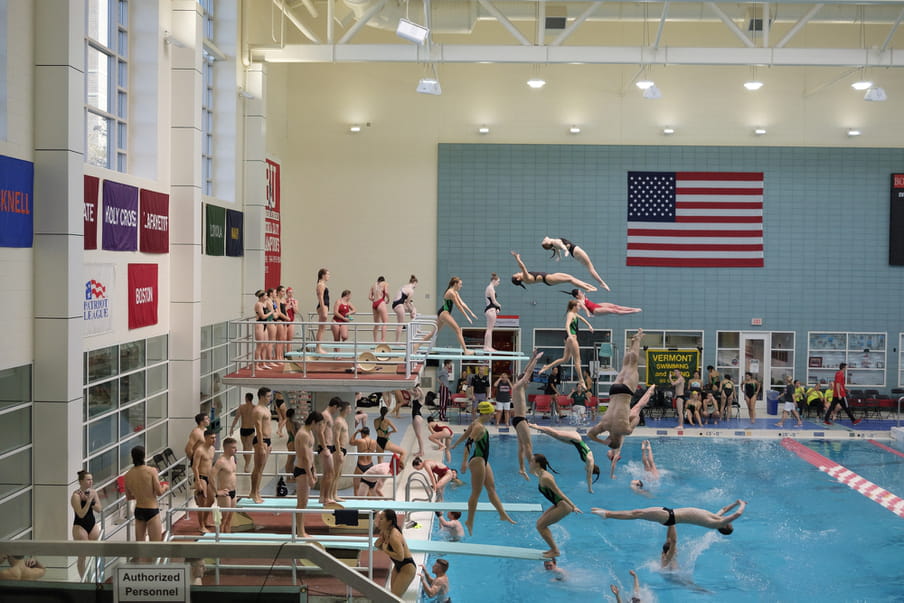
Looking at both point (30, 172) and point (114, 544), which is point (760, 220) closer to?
point (30, 172)

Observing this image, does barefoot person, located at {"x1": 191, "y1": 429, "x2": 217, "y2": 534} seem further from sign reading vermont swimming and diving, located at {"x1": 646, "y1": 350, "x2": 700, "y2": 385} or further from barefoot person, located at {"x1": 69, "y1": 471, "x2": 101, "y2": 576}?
sign reading vermont swimming and diving, located at {"x1": 646, "y1": 350, "x2": 700, "y2": 385}

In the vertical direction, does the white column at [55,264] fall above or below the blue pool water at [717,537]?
above

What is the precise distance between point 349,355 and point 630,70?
17323 mm

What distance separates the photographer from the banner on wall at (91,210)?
46.1ft

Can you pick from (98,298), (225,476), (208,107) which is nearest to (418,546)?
(225,476)

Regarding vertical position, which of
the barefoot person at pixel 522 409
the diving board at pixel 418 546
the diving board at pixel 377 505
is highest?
the barefoot person at pixel 522 409

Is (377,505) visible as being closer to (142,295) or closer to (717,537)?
(142,295)

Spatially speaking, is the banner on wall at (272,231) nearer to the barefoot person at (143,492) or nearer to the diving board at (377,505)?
the diving board at (377,505)

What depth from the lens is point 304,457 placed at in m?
12.7

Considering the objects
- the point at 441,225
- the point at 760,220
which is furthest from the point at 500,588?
the point at 760,220

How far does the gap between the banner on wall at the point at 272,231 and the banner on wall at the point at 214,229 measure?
4.38 meters

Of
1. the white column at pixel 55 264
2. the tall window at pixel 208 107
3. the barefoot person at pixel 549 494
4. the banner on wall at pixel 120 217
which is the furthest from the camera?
the tall window at pixel 208 107

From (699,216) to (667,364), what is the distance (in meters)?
5.33

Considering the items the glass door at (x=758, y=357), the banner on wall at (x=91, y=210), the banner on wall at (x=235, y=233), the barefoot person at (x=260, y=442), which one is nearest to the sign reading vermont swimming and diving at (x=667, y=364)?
the glass door at (x=758, y=357)
